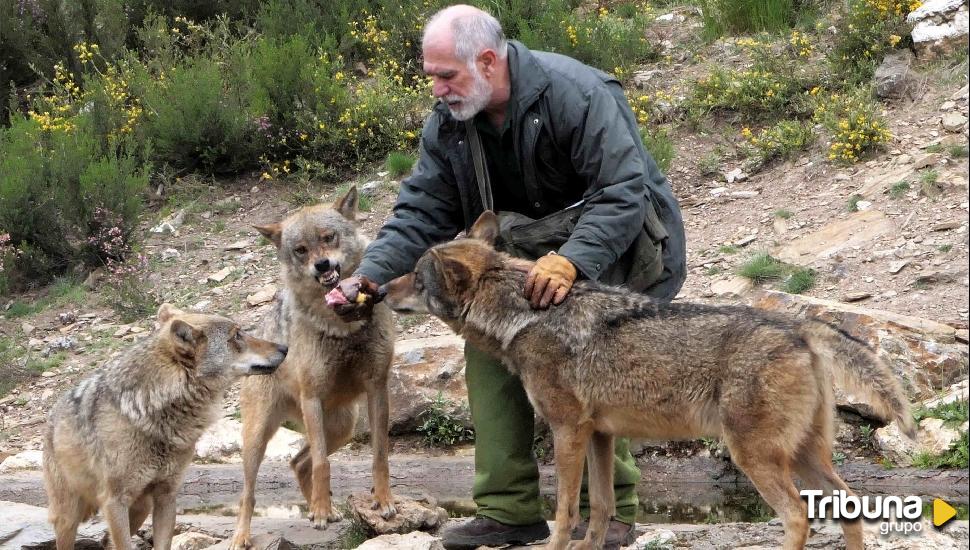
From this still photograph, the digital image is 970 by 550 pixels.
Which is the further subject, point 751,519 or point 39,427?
point 39,427

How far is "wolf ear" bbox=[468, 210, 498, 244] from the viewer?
5984 mm

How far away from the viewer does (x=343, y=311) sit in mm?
6441

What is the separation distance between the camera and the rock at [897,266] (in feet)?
30.5

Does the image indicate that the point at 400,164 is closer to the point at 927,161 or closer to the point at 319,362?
the point at 927,161

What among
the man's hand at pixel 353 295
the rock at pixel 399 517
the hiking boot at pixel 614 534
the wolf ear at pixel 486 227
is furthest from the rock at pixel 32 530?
the wolf ear at pixel 486 227

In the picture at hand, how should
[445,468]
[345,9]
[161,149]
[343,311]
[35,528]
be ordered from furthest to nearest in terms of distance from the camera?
[345,9], [161,149], [445,468], [35,528], [343,311]

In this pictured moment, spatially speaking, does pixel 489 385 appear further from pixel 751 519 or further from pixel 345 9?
pixel 345 9

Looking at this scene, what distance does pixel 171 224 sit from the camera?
13508 mm

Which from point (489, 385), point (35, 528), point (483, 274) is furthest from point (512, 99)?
point (35, 528)

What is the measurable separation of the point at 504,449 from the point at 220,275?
6929 mm

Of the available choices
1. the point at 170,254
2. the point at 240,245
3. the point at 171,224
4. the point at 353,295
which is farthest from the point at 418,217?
the point at 171,224

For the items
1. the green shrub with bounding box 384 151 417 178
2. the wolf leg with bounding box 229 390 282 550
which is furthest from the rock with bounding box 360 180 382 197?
the wolf leg with bounding box 229 390 282 550

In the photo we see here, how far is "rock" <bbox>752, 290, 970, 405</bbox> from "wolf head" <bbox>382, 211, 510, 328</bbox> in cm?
302

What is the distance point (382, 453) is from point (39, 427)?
459 cm
